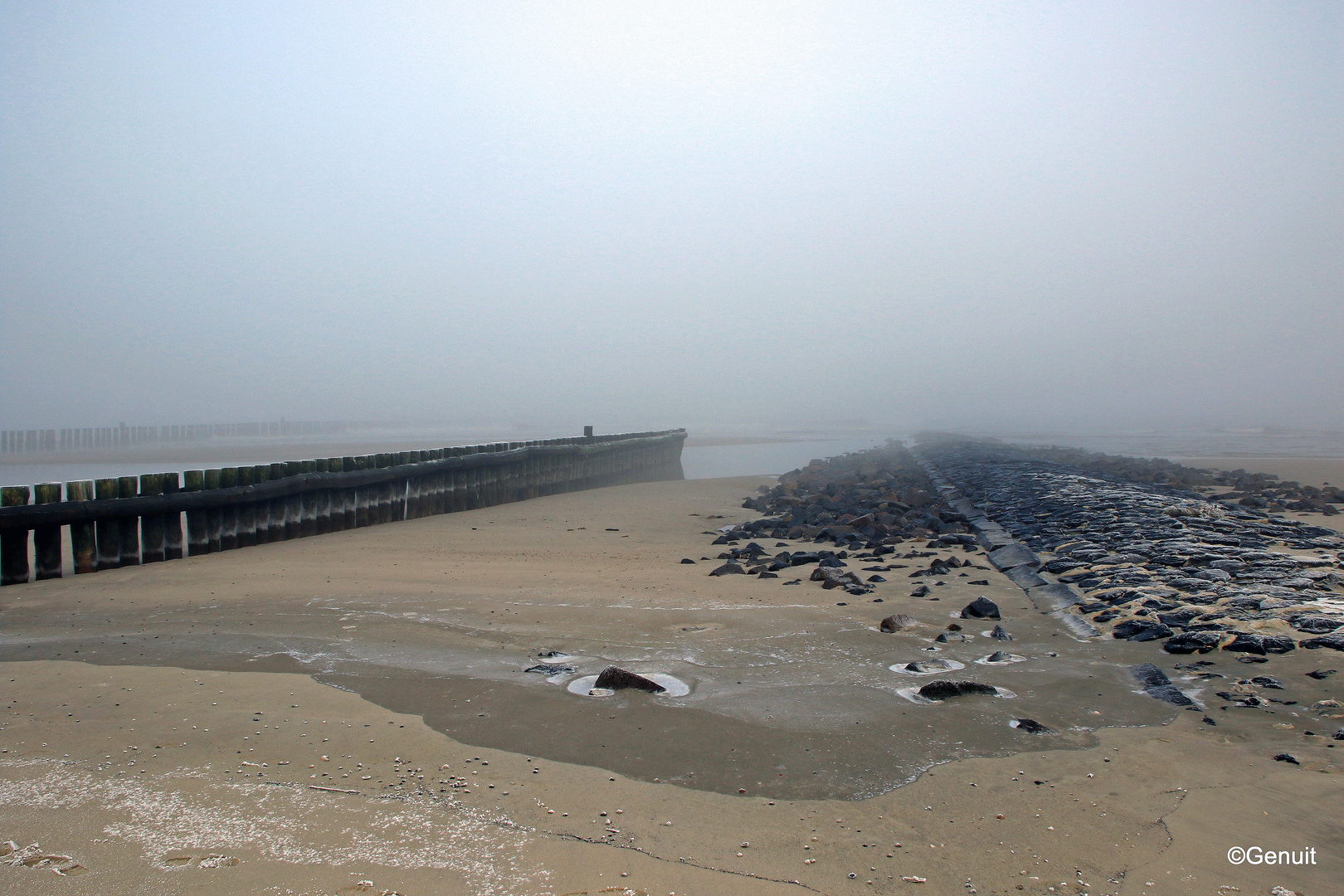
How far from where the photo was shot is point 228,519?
793 centimetres

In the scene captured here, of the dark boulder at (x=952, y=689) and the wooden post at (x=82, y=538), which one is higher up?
the wooden post at (x=82, y=538)

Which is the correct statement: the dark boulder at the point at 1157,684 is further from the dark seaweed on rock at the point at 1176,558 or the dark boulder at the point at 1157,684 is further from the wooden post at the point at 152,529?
the wooden post at the point at 152,529

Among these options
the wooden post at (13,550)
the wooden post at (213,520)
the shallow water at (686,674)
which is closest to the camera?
the shallow water at (686,674)

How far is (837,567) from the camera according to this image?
6.63 meters

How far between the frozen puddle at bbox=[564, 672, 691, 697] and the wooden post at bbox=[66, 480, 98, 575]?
5.39m

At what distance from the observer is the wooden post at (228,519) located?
7.85m

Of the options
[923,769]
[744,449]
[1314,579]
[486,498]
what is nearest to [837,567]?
[1314,579]

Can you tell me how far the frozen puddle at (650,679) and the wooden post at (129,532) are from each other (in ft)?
17.8

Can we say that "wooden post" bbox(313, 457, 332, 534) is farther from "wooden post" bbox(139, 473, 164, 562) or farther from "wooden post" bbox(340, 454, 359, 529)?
"wooden post" bbox(139, 473, 164, 562)

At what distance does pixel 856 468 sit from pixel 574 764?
807 inches

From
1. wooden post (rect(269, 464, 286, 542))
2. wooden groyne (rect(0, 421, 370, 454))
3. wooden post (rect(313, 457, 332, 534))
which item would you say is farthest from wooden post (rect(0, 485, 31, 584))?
wooden groyne (rect(0, 421, 370, 454))

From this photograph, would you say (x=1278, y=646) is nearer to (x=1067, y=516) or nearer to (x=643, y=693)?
(x=643, y=693)

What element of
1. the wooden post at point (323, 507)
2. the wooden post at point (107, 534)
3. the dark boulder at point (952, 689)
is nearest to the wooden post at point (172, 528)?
the wooden post at point (107, 534)

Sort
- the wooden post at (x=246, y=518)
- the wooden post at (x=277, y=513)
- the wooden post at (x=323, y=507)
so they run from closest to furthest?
the wooden post at (x=246, y=518) < the wooden post at (x=277, y=513) < the wooden post at (x=323, y=507)
